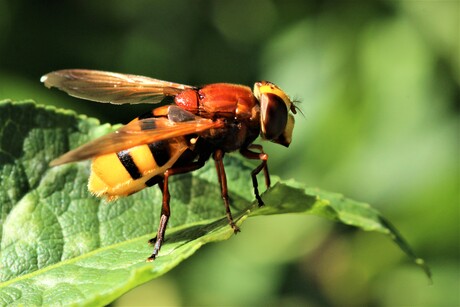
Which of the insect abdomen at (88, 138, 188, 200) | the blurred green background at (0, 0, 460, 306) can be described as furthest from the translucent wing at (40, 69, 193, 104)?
the blurred green background at (0, 0, 460, 306)

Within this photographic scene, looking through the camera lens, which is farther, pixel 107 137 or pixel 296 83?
pixel 296 83

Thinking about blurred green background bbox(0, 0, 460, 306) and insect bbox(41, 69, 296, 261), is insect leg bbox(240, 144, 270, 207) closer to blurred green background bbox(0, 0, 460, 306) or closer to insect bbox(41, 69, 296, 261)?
insect bbox(41, 69, 296, 261)

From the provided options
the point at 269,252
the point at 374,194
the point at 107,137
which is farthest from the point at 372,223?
the point at 269,252

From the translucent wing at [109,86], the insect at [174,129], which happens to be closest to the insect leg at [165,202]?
the insect at [174,129]

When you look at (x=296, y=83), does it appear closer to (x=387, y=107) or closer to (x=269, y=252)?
(x=387, y=107)

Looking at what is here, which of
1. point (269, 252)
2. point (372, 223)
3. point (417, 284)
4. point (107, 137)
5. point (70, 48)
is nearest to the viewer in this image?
point (107, 137)

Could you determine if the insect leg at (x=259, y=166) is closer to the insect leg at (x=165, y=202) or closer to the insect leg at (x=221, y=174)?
the insect leg at (x=221, y=174)

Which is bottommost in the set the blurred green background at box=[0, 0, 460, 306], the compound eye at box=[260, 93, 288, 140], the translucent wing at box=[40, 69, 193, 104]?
the blurred green background at box=[0, 0, 460, 306]
